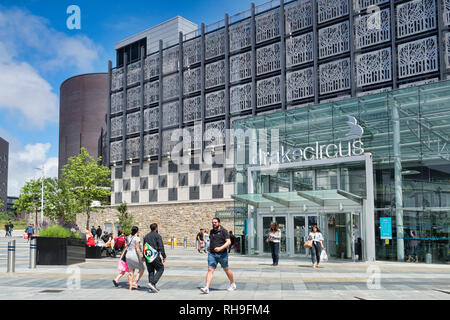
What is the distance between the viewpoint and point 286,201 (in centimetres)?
2609

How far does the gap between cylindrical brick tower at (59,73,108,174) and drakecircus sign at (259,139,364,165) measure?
43.6 meters

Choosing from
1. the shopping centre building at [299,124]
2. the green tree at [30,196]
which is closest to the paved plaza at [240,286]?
the shopping centre building at [299,124]

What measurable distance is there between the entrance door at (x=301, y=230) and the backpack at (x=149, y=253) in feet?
50.4

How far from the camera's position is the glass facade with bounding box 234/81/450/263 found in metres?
22.7

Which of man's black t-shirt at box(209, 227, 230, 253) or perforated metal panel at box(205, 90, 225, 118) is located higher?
perforated metal panel at box(205, 90, 225, 118)

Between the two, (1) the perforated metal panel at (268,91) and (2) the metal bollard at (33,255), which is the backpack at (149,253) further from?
(1) the perforated metal panel at (268,91)

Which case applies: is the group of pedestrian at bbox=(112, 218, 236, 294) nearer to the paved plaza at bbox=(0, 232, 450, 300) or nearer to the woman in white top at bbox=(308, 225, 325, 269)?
the paved plaza at bbox=(0, 232, 450, 300)

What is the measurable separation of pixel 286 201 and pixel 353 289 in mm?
14304

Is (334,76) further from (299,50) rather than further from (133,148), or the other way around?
(133,148)

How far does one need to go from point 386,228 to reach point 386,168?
296 cm

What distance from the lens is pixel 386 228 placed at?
78.0 feet

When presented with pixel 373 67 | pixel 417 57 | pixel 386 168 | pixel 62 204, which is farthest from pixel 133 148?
pixel 386 168

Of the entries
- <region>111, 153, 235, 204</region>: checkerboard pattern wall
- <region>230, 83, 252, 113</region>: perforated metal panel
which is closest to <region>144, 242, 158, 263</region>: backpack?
<region>111, 153, 235, 204</region>: checkerboard pattern wall
